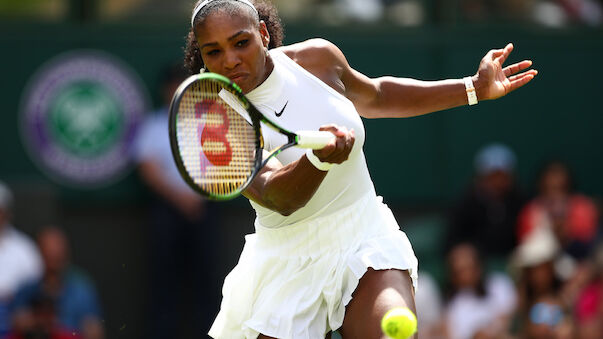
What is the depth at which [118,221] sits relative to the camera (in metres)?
9.02

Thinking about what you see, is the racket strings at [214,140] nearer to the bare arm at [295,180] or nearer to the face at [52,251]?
the bare arm at [295,180]

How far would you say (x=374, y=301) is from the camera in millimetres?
3912

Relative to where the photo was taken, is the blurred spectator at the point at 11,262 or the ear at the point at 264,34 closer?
the ear at the point at 264,34

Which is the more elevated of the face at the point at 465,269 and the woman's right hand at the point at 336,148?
the woman's right hand at the point at 336,148

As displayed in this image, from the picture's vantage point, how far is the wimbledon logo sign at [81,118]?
891 cm

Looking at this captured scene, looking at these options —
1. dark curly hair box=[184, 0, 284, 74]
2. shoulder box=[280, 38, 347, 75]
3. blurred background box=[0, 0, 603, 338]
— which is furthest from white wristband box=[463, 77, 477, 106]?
blurred background box=[0, 0, 603, 338]

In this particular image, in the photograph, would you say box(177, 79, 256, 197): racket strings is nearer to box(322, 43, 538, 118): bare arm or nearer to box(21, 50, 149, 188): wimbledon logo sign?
box(322, 43, 538, 118): bare arm

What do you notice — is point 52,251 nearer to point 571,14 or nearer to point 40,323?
point 40,323

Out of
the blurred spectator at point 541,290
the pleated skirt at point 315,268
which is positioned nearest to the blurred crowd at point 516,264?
the blurred spectator at point 541,290

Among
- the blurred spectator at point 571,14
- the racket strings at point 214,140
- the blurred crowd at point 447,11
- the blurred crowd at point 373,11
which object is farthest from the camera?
the blurred spectator at point 571,14

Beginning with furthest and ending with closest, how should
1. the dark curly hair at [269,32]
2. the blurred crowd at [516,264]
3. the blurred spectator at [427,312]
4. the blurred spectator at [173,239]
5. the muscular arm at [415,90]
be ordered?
the blurred spectator at [173,239], the blurred spectator at [427,312], the blurred crowd at [516,264], the muscular arm at [415,90], the dark curly hair at [269,32]

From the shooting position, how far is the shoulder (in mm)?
4188

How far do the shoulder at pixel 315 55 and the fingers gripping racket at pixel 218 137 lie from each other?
0.42 meters

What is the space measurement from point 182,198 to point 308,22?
1853mm
